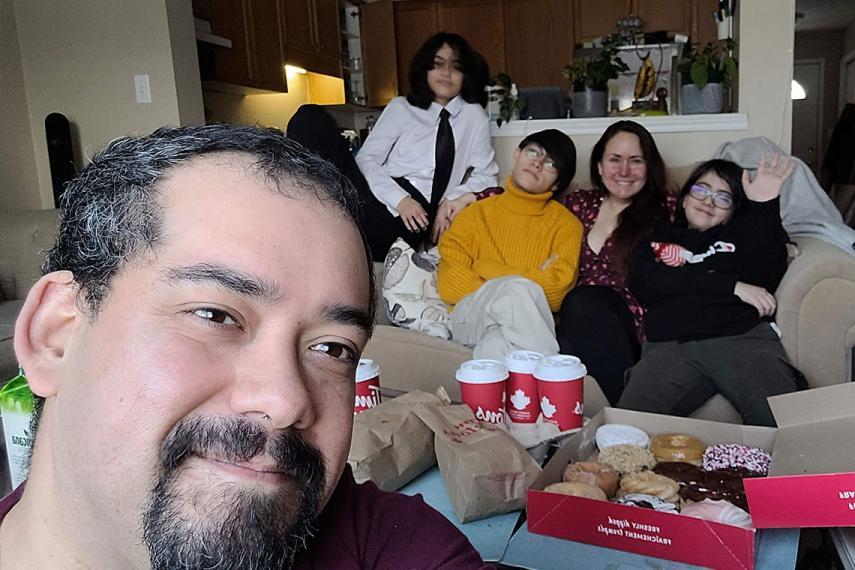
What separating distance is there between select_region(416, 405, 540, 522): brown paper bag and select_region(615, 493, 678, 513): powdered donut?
5.0 inches

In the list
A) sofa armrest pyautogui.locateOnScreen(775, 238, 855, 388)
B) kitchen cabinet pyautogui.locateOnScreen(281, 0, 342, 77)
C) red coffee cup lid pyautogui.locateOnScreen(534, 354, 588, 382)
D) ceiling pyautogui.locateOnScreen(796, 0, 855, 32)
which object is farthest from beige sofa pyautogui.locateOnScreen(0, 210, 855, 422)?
ceiling pyautogui.locateOnScreen(796, 0, 855, 32)

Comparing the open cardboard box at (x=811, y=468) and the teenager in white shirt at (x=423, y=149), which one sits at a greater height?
the teenager in white shirt at (x=423, y=149)

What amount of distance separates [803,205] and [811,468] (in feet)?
5.69

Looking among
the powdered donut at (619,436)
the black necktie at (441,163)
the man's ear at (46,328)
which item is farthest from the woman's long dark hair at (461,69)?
the man's ear at (46,328)

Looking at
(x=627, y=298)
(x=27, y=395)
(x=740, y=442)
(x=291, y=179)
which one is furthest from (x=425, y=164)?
(x=291, y=179)

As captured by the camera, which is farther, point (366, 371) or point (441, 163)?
point (441, 163)

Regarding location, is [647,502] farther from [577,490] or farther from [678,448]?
[678,448]

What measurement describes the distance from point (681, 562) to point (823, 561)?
31 cm

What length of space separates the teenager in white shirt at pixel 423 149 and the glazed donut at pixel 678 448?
1549mm

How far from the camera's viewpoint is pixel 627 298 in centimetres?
226

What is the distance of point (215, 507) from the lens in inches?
19.9

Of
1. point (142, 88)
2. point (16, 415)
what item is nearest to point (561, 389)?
point (16, 415)

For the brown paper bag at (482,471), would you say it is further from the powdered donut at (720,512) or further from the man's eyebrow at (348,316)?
the man's eyebrow at (348,316)

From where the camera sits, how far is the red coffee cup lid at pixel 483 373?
47.9 inches
